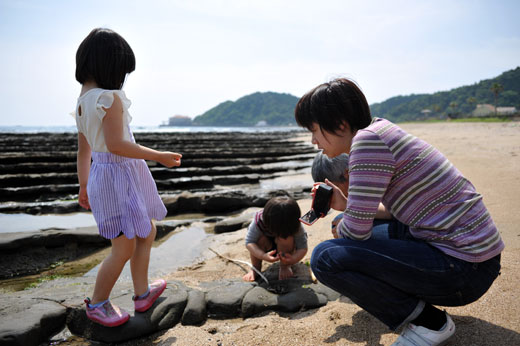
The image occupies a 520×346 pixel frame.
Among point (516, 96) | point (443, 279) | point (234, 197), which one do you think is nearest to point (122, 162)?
point (443, 279)

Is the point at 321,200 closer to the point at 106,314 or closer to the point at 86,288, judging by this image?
the point at 106,314

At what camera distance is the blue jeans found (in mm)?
1520

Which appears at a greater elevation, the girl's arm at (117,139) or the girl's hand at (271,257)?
the girl's arm at (117,139)

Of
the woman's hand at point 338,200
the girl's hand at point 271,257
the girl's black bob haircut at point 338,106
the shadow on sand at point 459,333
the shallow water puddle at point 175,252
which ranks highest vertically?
the girl's black bob haircut at point 338,106

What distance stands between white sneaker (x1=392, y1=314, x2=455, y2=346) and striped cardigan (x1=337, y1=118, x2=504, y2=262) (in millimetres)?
350

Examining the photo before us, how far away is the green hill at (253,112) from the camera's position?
134m

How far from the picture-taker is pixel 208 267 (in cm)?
323

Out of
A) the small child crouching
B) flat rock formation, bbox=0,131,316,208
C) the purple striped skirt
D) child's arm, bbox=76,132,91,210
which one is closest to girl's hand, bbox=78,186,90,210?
child's arm, bbox=76,132,91,210

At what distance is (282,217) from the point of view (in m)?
2.63

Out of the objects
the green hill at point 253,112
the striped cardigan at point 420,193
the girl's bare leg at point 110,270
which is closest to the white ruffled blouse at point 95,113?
the girl's bare leg at point 110,270

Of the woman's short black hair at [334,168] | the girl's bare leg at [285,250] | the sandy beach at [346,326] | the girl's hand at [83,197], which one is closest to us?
the sandy beach at [346,326]

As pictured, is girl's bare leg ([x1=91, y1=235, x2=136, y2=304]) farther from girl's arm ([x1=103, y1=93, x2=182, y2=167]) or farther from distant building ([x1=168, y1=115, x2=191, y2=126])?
distant building ([x1=168, y1=115, x2=191, y2=126])

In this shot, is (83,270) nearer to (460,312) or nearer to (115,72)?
(115,72)

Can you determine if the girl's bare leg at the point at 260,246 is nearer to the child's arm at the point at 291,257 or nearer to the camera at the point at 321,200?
the child's arm at the point at 291,257
